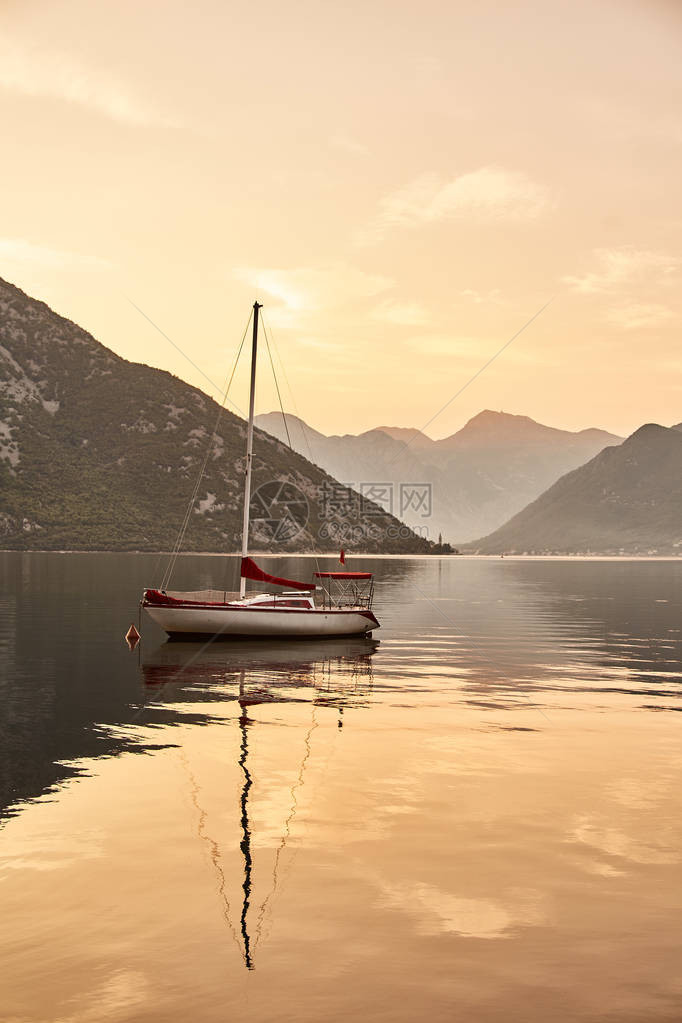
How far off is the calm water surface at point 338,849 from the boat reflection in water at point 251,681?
0.15m

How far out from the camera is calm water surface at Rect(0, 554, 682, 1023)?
12859 mm

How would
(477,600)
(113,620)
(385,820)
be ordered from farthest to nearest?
(477,600) → (113,620) → (385,820)

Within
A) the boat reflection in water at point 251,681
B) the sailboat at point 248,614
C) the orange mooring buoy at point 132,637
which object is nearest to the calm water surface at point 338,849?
the boat reflection in water at point 251,681

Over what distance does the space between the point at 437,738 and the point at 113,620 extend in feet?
153

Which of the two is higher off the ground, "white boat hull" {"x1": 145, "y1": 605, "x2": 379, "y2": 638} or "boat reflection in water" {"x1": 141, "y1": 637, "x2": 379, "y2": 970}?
"white boat hull" {"x1": 145, "y1": 605, "x2": 379, "y2": 638}

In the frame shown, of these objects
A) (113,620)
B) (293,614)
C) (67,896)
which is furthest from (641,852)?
(113,620)

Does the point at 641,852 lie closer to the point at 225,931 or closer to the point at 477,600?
the point at 225,931

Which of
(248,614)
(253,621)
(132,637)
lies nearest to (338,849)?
(248,614)

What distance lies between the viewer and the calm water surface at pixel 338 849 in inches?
506

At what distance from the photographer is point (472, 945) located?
558 inches

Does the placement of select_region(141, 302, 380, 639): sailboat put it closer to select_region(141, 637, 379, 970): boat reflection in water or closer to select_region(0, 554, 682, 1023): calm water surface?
select_region(141, 637, 379, 970): boat reflection in water

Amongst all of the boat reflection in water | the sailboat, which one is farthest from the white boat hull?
the boat reflection in water

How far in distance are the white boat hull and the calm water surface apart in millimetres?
13386

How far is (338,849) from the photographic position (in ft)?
60.9
